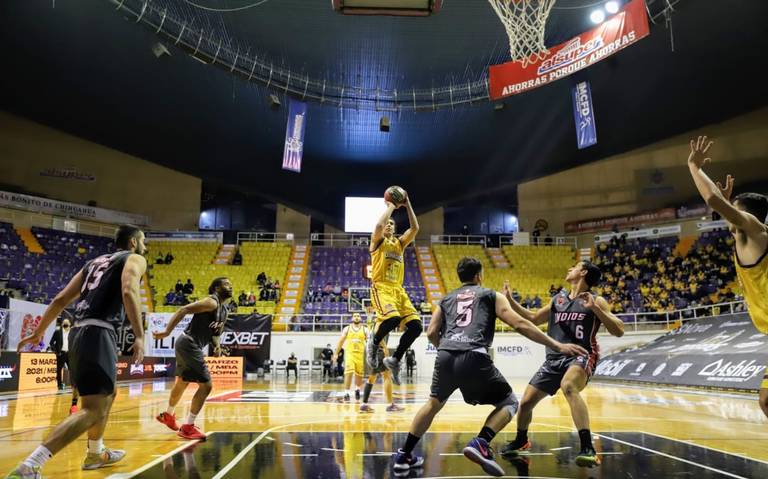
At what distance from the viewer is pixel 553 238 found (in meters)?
32.5

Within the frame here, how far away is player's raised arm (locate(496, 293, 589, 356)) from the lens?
422 cm

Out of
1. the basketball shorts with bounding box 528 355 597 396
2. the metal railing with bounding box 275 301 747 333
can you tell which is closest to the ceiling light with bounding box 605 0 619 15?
the metal railing with bounding box 275 301 747 333

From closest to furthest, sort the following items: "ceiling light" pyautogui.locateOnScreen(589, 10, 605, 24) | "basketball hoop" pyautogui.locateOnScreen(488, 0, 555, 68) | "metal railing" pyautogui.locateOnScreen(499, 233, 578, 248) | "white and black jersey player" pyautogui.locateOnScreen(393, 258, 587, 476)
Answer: "white and black jersey player" pyautogui.locateOnScreen(393, 258, 587, 476), "basketball hoop" pyautogui.locateOnScreen(488, 0, 555, 68), "ceiling light" pyautogui.locateOnScreen(589, 10, 605, 24), "metal railing" pyautogui.locateOnScreen(499, 233, 578, 248)

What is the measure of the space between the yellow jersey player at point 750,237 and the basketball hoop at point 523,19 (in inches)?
409

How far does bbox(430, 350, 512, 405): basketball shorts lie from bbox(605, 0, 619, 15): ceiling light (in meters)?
16.5

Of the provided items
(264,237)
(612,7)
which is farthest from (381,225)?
(264,237)

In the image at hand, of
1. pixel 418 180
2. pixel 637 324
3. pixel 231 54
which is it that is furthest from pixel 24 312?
pixel 637 324

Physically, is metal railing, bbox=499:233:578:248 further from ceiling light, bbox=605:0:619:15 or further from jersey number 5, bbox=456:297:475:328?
jersey number 5, bbox=456:297:475:328

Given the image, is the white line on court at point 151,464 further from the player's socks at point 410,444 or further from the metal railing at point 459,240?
the metal railing at point 459,240

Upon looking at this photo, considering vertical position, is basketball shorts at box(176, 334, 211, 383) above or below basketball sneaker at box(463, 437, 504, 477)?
above

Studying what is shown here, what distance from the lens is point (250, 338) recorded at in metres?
21.0

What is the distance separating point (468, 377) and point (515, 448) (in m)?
1.32

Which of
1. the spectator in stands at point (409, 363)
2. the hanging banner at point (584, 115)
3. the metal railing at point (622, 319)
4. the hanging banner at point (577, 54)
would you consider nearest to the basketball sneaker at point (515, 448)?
the hanging banner at point (577, 54)

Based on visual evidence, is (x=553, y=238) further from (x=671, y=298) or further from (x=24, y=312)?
(x=24, y=312)
